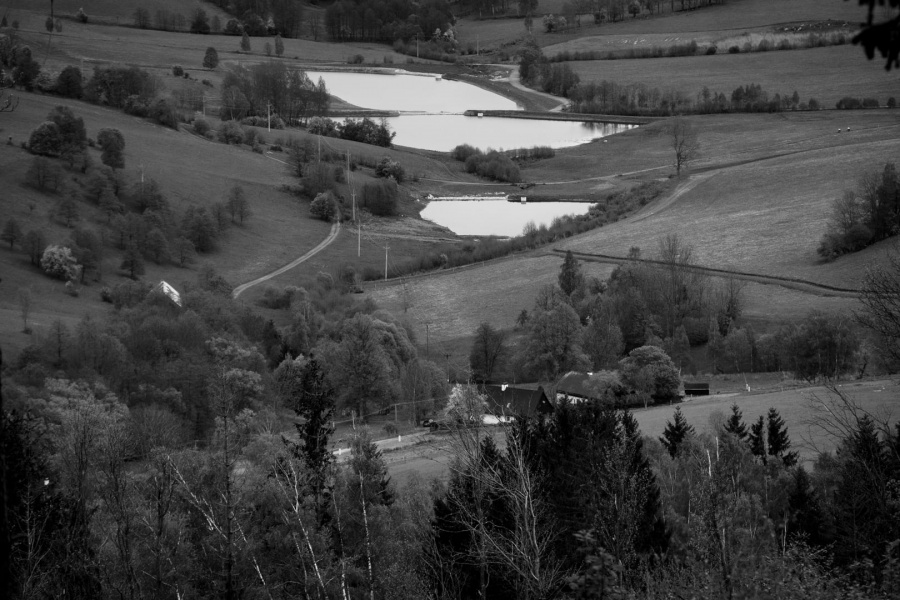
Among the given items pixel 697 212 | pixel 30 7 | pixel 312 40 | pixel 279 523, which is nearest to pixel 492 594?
pixel 279 523

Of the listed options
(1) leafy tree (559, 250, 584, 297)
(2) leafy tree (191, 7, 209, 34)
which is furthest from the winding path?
(2) leafy tree (191, 7, 209, 34)

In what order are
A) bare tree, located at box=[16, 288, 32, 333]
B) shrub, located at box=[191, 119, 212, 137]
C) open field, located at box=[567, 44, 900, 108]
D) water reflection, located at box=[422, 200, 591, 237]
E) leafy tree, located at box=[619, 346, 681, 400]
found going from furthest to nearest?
1. open field, located at box=[567, 44, 900, 108]
2. shrub, located at box=[191, 119, 212, 137]
3. water reflection, located at box=[422, 200, 591, 237]
4. bare tree, located at box=[16, 288, 32, 333]
5. leafy tree, located at box=[619, 346, 681, 400]

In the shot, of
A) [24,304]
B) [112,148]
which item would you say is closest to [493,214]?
[112,148]

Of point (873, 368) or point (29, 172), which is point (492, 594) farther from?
point (29, 172)

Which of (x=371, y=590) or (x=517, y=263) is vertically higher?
(x=371, y=590)

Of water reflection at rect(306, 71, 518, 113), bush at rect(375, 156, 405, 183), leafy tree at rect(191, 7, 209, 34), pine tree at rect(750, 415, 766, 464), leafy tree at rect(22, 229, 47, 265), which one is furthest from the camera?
leafy tree at rect(191, 7, 209, 34)

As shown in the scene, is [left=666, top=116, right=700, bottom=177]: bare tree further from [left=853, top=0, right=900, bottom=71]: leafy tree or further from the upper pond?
[left=853, top=0, right=900, bottom=71]: leafy tree
